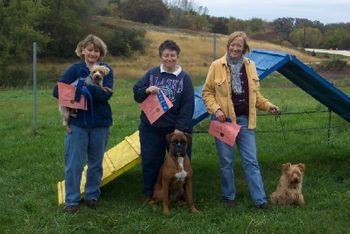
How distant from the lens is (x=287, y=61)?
6.52 meters

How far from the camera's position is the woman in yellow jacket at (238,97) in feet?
18.8

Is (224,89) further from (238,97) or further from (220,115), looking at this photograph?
(220,115)

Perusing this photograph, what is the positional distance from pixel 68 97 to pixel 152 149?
1173 millimetres

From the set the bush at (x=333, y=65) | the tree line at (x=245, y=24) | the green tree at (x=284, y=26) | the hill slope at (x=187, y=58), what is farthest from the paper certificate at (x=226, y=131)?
the green tree at (x=284, y=26)

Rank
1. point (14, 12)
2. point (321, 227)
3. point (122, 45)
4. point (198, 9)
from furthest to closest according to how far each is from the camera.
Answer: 1. point (198, 9)
2. point (122, 45)
3. point (14, 12)
4. point (321, 227)

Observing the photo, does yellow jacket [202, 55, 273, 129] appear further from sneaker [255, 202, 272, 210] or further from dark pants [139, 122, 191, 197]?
sneaker [255, 202, 272, 210]

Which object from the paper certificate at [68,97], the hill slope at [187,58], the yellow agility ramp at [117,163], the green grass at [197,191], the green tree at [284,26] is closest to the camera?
the green grass at [197,191]

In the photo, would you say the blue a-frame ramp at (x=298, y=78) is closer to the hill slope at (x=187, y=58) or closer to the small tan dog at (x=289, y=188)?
the small tan dog at (x=289, y=188)

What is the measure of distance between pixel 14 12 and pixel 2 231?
31.4 metres

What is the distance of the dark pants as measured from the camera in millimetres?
6027

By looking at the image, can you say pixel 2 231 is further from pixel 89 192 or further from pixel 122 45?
pixel 122 45

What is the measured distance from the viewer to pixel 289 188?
19.7 feet

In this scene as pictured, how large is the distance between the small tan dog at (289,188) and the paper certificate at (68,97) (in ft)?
7.87

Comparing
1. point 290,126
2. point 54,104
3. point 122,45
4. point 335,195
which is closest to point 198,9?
point 122,45
